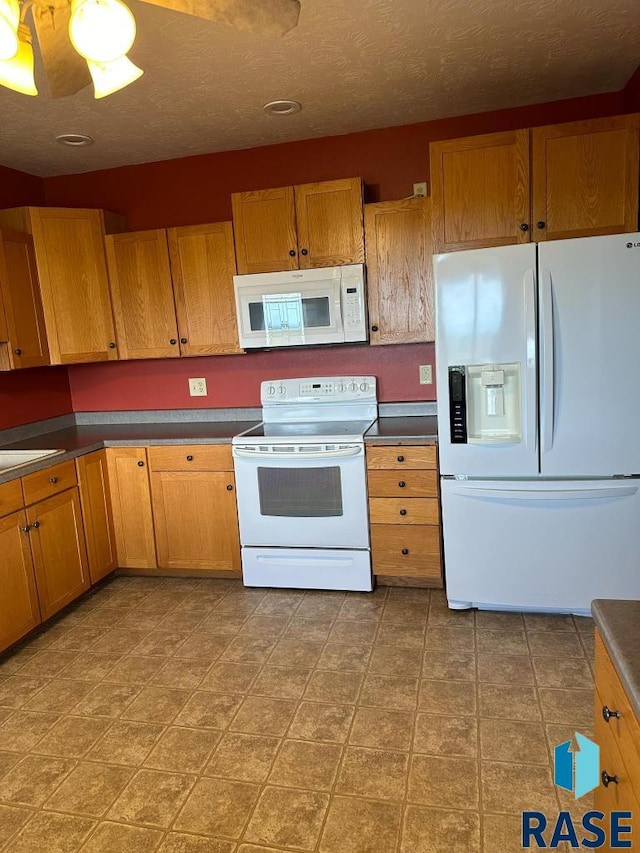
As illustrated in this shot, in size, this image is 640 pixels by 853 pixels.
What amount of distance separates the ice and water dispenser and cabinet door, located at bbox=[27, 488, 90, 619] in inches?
79.6

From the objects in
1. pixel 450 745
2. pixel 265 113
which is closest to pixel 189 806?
pixel 450 745

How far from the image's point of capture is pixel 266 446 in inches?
122

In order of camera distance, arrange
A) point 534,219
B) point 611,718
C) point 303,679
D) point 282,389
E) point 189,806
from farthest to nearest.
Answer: point 282,389 → point 534,219 → point 303,679 → point 189,806 → point 611,718

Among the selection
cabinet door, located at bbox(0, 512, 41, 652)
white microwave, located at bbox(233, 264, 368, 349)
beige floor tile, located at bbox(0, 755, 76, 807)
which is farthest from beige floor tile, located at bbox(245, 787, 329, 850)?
white microwave, located at bbox(233, 264, 368, 349)

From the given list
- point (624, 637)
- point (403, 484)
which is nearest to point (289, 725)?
point (403, 484)

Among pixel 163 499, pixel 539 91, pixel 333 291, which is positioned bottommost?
pixel 163 499

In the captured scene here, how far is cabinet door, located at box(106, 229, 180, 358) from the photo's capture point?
3.46 m

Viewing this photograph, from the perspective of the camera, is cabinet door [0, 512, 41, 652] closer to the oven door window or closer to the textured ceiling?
the oven door window

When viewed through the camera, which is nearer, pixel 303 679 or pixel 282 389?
pixel 303 679

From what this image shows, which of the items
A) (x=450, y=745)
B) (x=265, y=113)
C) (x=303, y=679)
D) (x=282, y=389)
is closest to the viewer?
(x=450, y=745)

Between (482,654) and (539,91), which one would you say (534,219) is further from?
(482,654)

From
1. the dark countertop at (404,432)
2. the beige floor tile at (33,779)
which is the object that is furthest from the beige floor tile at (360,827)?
the dark countertop at (404,432)

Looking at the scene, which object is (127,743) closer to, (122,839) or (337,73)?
(122,839)

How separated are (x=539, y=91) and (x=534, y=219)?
27.8 inches
